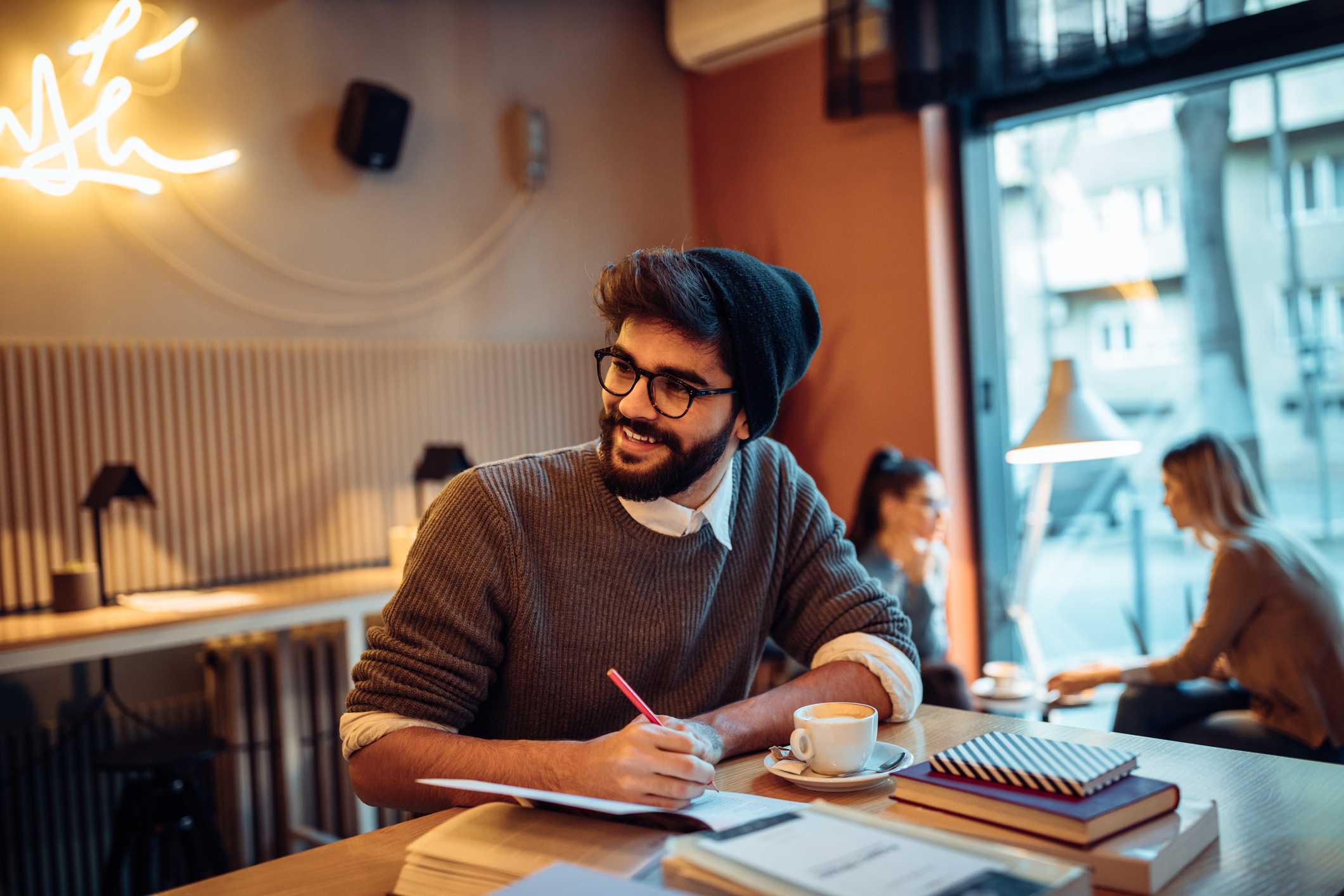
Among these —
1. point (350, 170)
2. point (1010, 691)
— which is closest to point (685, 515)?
point (1010, 691)

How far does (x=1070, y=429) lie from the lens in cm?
270

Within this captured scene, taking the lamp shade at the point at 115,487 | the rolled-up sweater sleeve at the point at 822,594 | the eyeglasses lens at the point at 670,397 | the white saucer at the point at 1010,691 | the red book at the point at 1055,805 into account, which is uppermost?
the eyeglasses lens at the point at 670,397

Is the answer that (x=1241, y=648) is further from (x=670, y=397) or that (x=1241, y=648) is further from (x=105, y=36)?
(x=105, y=36)

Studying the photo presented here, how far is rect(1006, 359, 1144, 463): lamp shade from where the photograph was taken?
268 cm

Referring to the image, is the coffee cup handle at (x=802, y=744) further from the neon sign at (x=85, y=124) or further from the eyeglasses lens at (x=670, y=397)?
the neon sign at (x=85, y=124)

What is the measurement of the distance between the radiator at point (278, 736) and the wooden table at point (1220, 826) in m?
1.93

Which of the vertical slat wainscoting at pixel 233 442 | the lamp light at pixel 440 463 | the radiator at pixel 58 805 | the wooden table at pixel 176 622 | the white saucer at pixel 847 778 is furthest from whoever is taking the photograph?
the lamp light at pixel 440 463

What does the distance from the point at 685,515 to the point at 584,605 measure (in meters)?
0.18

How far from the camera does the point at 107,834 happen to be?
9.22ft

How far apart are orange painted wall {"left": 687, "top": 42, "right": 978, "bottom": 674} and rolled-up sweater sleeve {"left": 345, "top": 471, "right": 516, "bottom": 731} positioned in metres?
2.43

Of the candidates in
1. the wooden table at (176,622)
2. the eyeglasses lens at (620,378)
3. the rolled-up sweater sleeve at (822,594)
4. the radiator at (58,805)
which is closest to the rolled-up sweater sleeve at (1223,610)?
the rolled-up sweater sleeve at (822,594)

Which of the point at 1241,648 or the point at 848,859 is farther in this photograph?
the point at 1241,648

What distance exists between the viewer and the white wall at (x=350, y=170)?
2.90 meters

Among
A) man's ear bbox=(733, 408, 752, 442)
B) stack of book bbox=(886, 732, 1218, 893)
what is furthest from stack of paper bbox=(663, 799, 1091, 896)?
man's ear bbox=(733, 408, 752, 442)
